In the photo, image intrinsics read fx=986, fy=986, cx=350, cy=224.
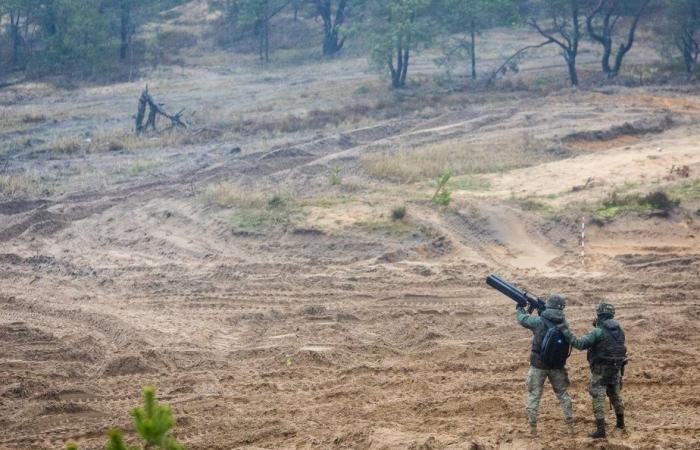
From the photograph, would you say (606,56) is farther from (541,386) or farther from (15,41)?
(541,386)

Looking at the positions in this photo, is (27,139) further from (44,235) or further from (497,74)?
(497,74)

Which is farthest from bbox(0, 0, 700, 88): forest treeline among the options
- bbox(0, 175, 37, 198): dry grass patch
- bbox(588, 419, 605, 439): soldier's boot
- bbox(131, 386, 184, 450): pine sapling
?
bbox(131, 386, 184, 450): pine sapling

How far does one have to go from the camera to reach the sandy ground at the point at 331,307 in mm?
10422

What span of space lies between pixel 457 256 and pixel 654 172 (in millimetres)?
5954

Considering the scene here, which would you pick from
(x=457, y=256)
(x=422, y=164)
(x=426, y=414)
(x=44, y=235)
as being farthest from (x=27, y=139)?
(x=426, y=414)

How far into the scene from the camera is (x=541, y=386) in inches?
376

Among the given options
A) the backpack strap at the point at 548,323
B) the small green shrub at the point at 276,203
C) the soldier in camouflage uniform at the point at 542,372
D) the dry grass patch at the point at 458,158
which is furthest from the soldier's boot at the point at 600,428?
the dry grass patch at the point at 458,158

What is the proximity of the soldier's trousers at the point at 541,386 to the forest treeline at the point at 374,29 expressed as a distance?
26.4m

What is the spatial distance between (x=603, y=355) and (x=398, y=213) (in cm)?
889

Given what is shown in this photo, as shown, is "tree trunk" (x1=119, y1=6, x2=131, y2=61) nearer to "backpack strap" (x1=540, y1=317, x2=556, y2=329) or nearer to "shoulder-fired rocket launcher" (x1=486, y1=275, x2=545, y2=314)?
"shoulder-fired rocket launcher" (x1=486, y1=275, x2=545, y2=314)

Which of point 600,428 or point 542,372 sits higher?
point 542,372

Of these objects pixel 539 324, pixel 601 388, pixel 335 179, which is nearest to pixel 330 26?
pixel 335 179

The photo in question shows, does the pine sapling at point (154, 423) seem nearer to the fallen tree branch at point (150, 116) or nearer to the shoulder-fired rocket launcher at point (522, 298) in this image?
the shoulder-fired rocket launcher at point (522, 298)

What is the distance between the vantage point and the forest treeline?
116 feet
